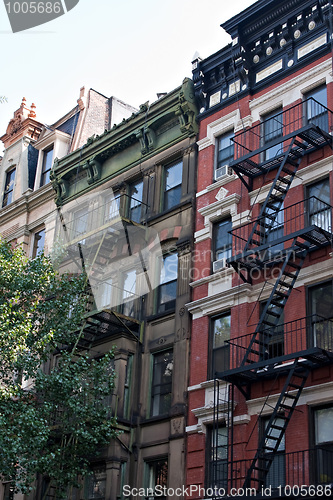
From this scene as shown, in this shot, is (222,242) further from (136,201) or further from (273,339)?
(136,201)

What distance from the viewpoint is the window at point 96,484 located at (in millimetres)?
24516

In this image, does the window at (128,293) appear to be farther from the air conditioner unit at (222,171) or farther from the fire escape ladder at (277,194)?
the fire escape ladder at (277,194)

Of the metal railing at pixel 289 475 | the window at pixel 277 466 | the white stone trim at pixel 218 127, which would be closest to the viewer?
the metal railing at pixel 289 475

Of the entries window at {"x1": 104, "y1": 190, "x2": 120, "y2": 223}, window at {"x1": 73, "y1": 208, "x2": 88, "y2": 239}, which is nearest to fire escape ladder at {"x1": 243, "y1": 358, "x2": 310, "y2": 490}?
window at {"x1": 104, "y1": 190, "x2": 120, "y2": 223}

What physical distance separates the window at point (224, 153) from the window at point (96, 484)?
10.8 m

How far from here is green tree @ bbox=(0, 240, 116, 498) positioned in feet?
73.6

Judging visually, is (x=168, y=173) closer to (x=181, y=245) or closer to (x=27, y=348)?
(x=181, y=245)

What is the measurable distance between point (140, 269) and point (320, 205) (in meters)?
7.87

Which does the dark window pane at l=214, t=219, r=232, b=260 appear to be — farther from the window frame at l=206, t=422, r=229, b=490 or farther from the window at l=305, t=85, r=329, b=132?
the window frame at l=206, t=422, r=229, b=490

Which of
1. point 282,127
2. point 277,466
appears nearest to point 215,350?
point 277,466

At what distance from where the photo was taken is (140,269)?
90.7ft

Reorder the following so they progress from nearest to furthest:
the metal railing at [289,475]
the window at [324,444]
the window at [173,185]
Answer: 1. the metal railing at [289,475]
2. the window at [324,444]
3. the window at [173,185]

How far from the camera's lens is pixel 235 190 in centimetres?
2541

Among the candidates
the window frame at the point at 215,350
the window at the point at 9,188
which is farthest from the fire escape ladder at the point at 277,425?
the window at the point at 9,188
